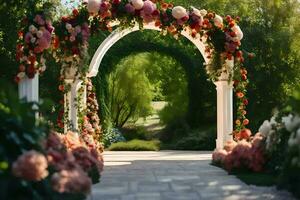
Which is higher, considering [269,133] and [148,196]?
[269,133]

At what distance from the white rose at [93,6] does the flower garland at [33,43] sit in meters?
0.89

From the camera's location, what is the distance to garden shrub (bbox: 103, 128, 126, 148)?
14.3 metres

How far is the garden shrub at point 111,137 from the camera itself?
14.3 meters

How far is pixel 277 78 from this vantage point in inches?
568

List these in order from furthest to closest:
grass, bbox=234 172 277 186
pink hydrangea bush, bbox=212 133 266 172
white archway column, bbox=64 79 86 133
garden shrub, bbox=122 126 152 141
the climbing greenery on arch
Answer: garden shrub, bbox=122 126 152 141, the climbing greenery on arch, white archway column, bbox=64 79 86 133, pink hydrangea bush, bbox=212 133 266 172, grass, bbox=234 172 277 186

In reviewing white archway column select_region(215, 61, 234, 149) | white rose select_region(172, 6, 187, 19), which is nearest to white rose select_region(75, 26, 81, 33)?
white rose select_region(172, 6, 187, 19)

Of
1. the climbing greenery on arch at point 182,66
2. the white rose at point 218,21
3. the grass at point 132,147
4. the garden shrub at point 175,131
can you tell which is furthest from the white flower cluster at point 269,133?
the garden shrub at point 175,131

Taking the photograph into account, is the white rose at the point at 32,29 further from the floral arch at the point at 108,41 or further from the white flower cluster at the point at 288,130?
the white flower cluster at the point at 288,130

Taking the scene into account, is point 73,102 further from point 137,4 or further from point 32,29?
point 32,29

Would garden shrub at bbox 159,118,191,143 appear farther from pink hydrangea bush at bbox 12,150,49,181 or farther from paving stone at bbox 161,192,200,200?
pink hydrangea bush at bbox 12,150,49,181

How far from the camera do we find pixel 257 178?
6.97 metres

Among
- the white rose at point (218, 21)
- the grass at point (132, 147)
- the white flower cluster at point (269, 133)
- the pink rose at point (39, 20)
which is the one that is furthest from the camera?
the grass at point (132, 147)

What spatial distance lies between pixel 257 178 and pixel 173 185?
113 cm

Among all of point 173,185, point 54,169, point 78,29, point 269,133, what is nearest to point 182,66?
point 78,29
